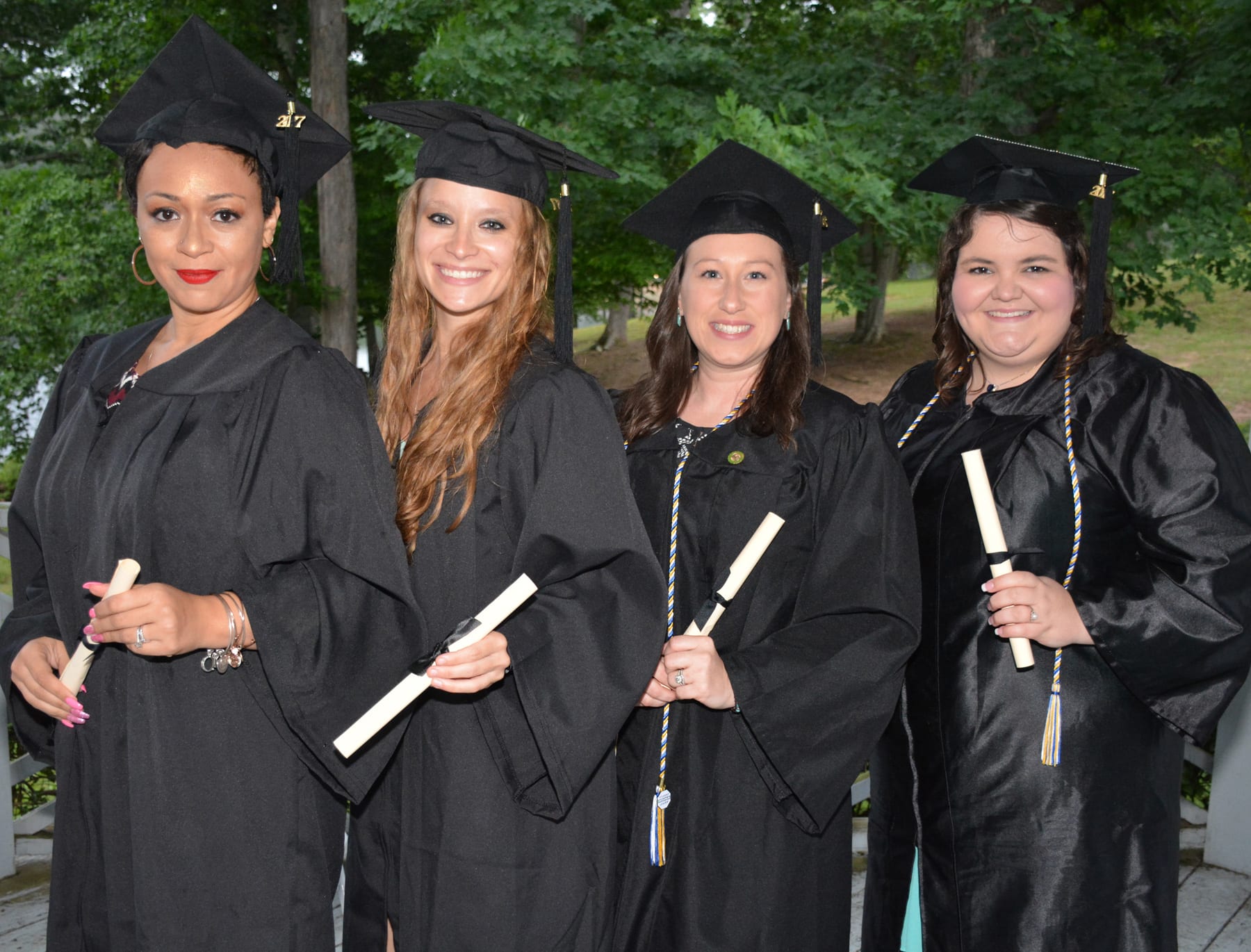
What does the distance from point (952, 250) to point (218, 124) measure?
172cm

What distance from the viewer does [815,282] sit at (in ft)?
9.00

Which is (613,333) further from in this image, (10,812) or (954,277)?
(954,277)

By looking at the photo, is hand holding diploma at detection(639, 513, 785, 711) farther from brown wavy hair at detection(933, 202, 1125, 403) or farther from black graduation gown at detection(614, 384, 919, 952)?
brown wavy hair at detection(933, 202, 1125, 403)

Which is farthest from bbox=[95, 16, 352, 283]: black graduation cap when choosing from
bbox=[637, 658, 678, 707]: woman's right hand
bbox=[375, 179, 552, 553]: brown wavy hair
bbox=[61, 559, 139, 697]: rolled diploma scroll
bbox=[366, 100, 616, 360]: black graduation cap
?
bbox=[637, 658, 678, 707]: woman's right hand

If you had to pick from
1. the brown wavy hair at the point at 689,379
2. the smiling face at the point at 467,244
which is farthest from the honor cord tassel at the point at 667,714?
the smiling face at the point at 467,244

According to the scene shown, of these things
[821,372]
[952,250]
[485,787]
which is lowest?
[485,787]

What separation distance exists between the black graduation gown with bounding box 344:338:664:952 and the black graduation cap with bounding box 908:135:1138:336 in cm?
115

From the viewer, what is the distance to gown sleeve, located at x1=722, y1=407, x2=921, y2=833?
2402 mm

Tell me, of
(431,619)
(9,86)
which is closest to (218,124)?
(431,619)

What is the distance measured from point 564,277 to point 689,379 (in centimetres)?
43

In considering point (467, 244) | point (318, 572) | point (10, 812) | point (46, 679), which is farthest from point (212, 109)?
point (10, 812)

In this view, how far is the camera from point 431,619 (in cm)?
230

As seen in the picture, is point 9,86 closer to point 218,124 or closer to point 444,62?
point 444,62

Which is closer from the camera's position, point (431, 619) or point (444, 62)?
point (431, 619)
